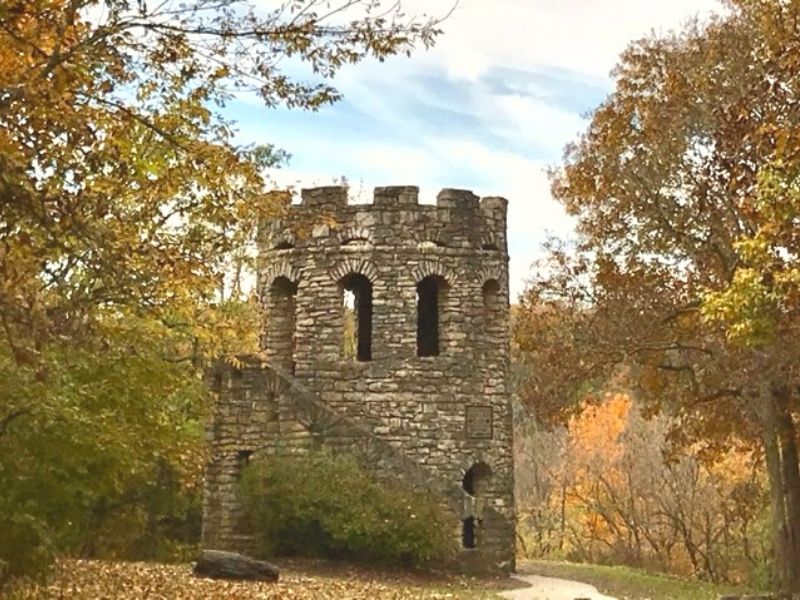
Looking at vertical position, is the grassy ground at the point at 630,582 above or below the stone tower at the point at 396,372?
below

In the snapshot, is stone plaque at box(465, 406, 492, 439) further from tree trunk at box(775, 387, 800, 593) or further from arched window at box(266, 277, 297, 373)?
tree trunk at box(775, 387, 800, 593)

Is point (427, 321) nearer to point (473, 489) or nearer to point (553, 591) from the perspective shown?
point (473, 489)

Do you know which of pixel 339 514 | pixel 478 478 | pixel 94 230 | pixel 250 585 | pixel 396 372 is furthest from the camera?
pixel 478 478

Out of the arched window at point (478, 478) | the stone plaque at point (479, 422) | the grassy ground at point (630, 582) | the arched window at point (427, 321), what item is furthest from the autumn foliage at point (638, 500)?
the arched window at point (427, 321)

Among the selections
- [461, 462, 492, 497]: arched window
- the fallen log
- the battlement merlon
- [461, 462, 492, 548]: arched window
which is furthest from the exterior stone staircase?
the fallen log

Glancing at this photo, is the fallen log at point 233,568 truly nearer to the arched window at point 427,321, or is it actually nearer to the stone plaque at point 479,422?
the stone plaque at point 479,422

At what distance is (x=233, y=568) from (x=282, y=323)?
24.6 feet

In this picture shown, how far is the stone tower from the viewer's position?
60.2ft

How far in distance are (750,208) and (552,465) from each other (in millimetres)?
26878

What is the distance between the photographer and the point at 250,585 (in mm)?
13094

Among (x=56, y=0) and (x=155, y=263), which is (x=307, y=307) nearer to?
(x=155, y=263)

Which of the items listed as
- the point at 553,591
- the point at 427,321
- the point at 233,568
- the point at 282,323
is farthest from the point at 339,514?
the point at 427,321

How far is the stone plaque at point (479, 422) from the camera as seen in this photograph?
62.5 ft

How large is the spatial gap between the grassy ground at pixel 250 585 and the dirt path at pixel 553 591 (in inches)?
17.1
